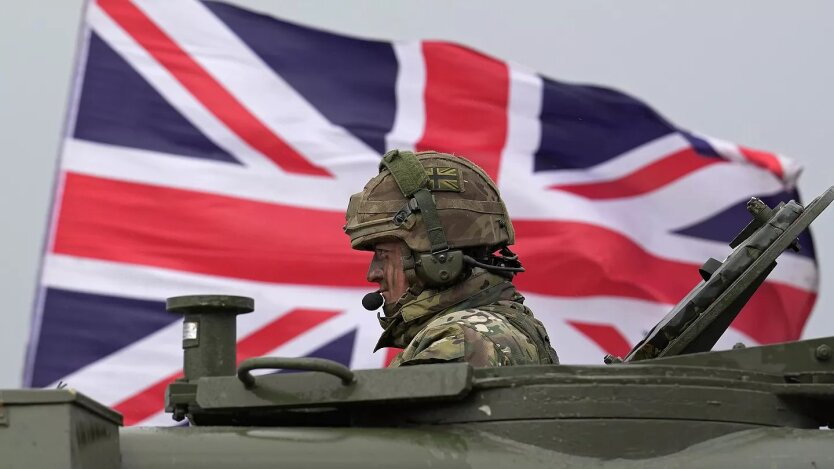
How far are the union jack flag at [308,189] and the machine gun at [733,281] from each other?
29.3 ft

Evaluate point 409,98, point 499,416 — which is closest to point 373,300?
point 499,416

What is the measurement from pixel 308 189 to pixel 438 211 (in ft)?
31.7

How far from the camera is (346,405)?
199 inches

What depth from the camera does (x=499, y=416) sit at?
16.5 feet

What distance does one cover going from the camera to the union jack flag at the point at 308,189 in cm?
1530

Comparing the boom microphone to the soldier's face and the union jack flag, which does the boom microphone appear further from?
the union jack flag

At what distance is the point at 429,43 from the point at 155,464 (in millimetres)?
13574

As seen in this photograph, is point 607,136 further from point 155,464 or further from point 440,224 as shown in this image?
point 155,464

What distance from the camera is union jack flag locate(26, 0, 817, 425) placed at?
603 inches

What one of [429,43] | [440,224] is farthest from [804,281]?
[440,224]

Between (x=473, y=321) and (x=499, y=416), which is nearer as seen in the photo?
(x=499, y=416)

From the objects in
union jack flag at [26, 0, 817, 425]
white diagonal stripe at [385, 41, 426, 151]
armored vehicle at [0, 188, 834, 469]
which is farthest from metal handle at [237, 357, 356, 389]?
white diagonal stripe at [385, 41, 426, 151]

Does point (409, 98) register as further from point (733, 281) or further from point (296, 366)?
point (296, 366)

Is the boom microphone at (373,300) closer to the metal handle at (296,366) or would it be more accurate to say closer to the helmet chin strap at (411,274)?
the helmet chin strap at (411,274)
